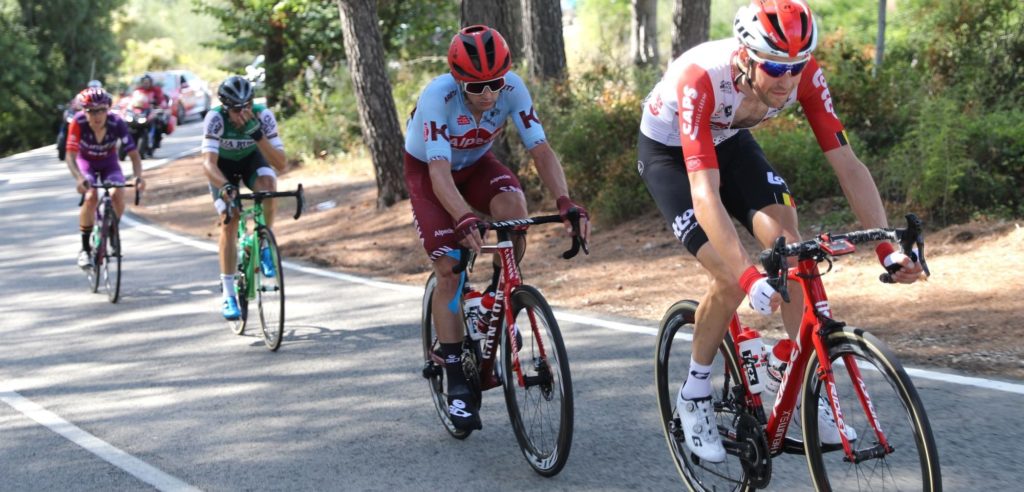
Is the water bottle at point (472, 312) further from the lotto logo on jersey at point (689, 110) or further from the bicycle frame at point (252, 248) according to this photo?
the bicycle frame at point (252, 248)

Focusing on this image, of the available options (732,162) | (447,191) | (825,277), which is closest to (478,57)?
(447,191)

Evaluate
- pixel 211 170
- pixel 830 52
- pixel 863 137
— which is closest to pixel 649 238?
pixel 863 137

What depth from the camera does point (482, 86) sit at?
217 inches

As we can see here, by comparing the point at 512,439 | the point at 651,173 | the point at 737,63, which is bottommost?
the point at 512,439

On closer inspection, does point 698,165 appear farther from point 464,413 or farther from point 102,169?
point 102,169

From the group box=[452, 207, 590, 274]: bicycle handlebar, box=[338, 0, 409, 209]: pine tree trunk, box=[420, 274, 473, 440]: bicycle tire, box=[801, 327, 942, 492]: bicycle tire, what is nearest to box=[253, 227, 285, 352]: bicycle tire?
box=[420, 274, 473, 440]: bicycle tire

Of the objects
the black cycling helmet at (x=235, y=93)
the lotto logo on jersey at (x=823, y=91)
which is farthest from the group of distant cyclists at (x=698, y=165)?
the black cycling helmet at (x=235, y=93)

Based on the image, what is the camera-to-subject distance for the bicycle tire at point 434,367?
6133 mm

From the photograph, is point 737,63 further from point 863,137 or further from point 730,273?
point 863,137

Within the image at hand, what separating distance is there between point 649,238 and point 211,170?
476 cm

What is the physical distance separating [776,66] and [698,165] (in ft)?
1.57

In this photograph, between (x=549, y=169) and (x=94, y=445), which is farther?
(x=94, y=445)

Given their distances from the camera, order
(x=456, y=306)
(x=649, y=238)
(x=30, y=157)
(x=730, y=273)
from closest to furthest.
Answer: (x=730, y=273)
(x=456, y=306)
(x=649, y=238)
(x=30, y=157)

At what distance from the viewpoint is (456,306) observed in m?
5.87
